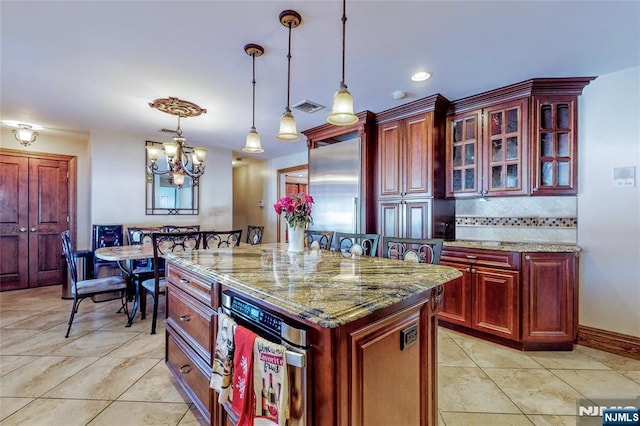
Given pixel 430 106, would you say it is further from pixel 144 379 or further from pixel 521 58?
pixel 144 379

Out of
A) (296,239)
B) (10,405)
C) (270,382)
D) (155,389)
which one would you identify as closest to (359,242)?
(296,239)

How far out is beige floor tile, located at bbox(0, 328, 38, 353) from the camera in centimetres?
270

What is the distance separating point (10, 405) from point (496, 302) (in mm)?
3629

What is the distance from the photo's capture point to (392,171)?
11.6 feet

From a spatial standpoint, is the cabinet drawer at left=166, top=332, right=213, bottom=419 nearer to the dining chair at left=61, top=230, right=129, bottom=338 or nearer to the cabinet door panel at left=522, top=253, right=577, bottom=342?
the dining chair at left=61, top=230, right=129, bottom=338

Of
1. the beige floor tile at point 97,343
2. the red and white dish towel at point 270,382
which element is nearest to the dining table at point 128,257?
the beige floor tile at point 97,343

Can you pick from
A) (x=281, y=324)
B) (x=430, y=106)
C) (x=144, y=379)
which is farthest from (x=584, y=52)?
(x=144, y=379)

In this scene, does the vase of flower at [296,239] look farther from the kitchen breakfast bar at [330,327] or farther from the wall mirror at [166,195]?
the wall mirror at [166,195]

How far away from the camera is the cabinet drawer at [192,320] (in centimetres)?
149

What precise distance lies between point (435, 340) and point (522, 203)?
2.44 metres

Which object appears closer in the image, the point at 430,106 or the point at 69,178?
the point at 430,106

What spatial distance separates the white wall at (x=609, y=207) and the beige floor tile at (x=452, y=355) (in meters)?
1.20

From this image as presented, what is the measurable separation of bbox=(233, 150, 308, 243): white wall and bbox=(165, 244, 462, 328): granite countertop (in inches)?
162

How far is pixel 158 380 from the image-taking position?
2113 millimetres
